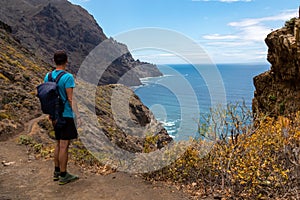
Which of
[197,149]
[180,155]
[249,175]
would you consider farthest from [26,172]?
[249,175]

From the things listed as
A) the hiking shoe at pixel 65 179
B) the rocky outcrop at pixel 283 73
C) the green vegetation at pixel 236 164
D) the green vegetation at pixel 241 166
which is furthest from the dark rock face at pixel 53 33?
the hiking shoe at pixel 65 179

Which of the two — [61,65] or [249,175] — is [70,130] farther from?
[249,175]

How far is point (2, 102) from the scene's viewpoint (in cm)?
1323

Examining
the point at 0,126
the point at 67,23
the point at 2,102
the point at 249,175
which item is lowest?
the point at 249,175

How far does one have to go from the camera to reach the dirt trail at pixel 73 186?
563 cm

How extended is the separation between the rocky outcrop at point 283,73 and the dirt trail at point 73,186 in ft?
52.5

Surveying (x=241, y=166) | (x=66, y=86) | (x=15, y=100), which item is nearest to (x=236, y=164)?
(x=241, y=166)

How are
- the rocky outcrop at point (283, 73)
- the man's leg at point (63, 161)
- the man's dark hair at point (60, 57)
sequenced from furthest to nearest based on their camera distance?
the rocky outcrop at point (283, 73), the man's leg at point (63, 161), the man's dark hair at point (60, 57)

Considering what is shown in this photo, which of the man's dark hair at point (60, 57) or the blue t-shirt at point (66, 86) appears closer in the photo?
the blue t-shirt at point (66, 86)

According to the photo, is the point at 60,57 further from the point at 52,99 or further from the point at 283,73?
the point at 283,73

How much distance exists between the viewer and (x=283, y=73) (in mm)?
22531

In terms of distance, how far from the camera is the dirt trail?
5.63m

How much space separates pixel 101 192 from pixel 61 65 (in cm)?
294

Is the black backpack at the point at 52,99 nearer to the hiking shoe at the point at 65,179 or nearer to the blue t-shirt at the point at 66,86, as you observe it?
the blue t-shirt at the point at 66,86
